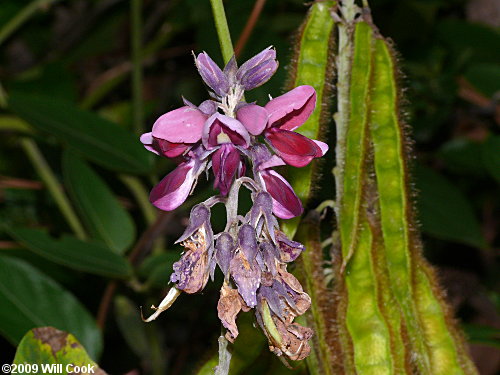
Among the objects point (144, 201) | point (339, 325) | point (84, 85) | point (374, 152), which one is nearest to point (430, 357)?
point (339, 325)

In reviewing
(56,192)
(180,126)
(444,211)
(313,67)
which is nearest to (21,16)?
(56,192)

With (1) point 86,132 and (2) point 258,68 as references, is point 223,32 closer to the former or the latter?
(2) point 258,68

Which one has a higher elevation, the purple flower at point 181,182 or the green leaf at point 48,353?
the purple flower at point 181,182

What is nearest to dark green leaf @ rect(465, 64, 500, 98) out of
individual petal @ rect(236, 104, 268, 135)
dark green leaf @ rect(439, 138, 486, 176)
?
dark green leaf @ rect(439, 138, 486, 176)

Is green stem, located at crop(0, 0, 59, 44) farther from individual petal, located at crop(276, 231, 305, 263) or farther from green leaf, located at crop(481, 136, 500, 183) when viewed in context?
individual petal, located at crop(276, 231, 305, 263)

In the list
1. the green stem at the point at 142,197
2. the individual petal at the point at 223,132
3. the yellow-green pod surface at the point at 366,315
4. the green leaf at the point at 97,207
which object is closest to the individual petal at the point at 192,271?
the individual petal at the point at 223,132

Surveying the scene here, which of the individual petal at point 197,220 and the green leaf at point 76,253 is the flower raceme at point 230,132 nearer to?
the individual petal at point 197,220

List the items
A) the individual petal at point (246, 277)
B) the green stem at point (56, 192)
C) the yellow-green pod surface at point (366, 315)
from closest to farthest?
the individual petal at point (246, 277) → the yellow-green pod surface at point (366, 315) → the green stem at point (56, 192)
